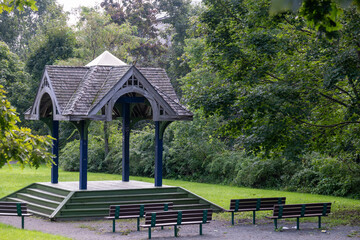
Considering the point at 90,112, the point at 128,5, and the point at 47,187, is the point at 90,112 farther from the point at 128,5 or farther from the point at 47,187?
the point at 128,5

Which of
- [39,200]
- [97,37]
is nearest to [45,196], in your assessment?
[39,200]

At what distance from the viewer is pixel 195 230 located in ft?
51.9

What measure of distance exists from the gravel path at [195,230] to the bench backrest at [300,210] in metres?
0.44

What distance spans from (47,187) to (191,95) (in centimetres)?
639

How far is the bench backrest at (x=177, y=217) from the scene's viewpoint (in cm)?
1450

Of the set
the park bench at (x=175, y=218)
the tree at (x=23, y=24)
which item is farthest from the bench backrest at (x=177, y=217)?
the tree at (x=23, y=24)

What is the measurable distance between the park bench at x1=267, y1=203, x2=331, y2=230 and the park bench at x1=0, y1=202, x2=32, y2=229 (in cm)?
724

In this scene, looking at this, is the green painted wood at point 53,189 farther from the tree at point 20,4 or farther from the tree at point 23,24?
the tree at point 23,24

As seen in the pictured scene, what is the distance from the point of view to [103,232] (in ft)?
50.0

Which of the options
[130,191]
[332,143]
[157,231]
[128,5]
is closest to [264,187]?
[332,143]

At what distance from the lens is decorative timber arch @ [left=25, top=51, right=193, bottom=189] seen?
18859 millimetres

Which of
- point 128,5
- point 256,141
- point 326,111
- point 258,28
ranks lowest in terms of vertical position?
point 256,141

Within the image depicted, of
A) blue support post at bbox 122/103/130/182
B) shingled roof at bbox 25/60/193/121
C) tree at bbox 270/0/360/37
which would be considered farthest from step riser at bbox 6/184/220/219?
A: tree at bbox 270/0/360/37

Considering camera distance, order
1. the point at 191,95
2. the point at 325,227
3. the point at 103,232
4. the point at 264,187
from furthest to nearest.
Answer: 1. the point at 264,187
2. the point at 191,95
3. the point at 325,227
4. the point at 103,232
